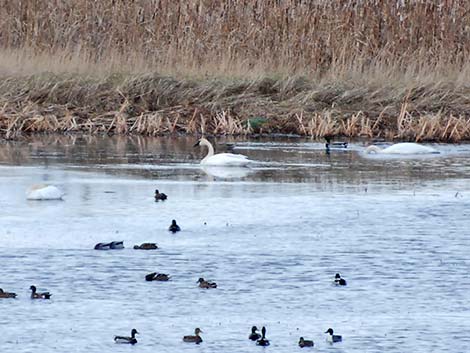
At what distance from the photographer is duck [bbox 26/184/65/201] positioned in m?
11.9

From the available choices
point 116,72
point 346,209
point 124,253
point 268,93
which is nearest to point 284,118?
point 268,93

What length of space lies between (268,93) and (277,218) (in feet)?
27.4

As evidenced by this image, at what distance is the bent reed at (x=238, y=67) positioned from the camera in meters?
18.2

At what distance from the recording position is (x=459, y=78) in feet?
63.8

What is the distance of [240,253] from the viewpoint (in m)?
9.51

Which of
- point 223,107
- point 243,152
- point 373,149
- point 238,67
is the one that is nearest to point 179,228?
point 243,152

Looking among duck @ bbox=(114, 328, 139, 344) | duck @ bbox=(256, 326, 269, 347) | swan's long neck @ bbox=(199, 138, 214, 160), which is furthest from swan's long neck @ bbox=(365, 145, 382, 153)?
duck @ bbox=(114, 328, 139, 344)

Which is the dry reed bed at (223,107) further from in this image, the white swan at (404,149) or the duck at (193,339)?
the duck at (193,339)

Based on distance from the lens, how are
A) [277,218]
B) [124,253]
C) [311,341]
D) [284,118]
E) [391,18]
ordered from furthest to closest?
[391,18]
[284,118]
[277,218]
[124,253]
[311,341]

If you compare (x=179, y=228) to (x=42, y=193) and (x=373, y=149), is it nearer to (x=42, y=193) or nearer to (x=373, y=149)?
(x=42, y=193)

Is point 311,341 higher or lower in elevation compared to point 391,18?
lower

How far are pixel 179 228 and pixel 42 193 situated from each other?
1.87 meters

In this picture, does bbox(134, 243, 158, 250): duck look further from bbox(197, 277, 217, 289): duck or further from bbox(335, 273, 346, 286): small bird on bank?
bbox(335, 273, 346, 286): small bird on bank

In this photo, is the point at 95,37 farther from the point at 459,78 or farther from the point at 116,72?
the point at 459,78
